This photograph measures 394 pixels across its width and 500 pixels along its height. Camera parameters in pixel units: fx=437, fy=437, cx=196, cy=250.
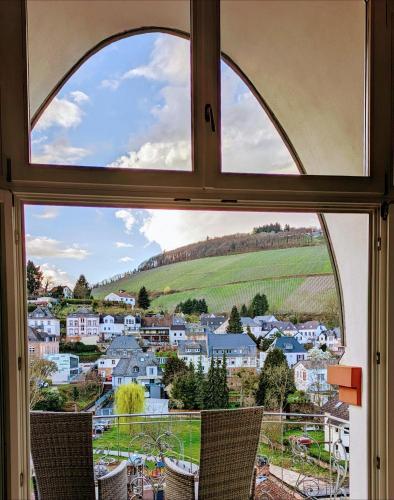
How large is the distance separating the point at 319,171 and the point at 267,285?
833mm

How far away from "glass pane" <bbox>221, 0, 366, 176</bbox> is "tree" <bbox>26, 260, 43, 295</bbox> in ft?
3.64

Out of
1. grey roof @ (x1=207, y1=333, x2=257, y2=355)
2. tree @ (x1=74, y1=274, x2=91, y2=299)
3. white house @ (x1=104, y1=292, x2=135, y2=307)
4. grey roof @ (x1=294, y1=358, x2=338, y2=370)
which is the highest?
tree @ (x1=74, y1=274, x2=91, y2=299)

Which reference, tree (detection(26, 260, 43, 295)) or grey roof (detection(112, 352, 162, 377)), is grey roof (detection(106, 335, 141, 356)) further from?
tree (detection(26, 260, 43, 295))

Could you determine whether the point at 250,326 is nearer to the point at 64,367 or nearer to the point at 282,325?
the point at 282,325

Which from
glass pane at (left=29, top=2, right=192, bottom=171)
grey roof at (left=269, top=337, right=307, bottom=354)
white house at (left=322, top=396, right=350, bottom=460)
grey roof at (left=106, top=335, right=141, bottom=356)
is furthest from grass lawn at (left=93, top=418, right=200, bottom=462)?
glass pane at (left=29, top=2, right=192, bottom=171)

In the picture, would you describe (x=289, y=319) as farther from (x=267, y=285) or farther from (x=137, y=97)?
(x=137, y=97)

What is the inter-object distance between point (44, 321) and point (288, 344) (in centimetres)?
148

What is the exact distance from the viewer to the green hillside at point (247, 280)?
245 centimetres

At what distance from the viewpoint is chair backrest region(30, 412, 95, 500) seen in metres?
2.21

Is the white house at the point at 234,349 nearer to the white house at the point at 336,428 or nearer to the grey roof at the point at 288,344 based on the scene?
the grey roof at the point at 288,344

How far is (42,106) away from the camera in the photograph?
2.01 metres

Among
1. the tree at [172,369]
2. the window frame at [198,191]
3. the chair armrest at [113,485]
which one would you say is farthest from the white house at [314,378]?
the chair armrest at [113,485]

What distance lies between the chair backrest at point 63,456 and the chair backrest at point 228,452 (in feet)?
1.93

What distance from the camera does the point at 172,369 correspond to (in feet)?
8.38
